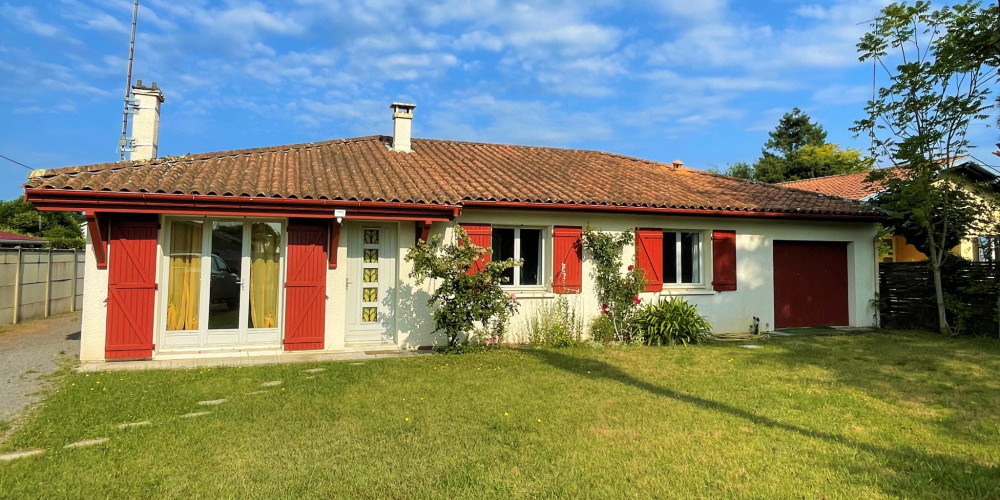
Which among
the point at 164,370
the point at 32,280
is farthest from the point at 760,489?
the point at 32,280

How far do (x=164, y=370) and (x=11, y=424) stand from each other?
2170 mm

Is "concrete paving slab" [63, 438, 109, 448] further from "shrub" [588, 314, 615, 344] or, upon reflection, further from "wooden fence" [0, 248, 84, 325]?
"wooden fence" [0, 248, 84, 325]

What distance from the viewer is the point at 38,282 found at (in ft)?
43.9

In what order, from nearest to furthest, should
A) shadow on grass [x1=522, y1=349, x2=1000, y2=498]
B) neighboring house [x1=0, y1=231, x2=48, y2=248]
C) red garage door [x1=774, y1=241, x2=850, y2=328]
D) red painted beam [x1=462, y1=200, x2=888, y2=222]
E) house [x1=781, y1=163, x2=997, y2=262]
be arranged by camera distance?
shadow on grass [x1=522, y1=349, x2=1000, y2=498], red painted beam [x1=462, y1=200, x2=888, y2=222], red garage door [x1=774, y1=241, x2=850, y2=328], house [x1=781, y1=163, x2=997, y2=262], neighboring house [x1=0, y1=231, x2=48, y2=248]

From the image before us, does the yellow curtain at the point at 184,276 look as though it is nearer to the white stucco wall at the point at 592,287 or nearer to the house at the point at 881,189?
the white stucco wall at the point at 592,287

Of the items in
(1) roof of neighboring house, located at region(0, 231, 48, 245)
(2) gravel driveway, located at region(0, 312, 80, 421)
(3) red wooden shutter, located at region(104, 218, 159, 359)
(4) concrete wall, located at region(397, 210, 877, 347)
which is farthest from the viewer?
(1) roof of neighboring house, located at region(0, 231, 48, 245)

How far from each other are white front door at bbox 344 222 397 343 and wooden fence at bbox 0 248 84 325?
8.65 metres

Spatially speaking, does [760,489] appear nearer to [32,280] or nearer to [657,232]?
[657,232]

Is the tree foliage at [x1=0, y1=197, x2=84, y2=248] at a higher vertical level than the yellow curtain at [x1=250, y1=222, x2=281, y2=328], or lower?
higher

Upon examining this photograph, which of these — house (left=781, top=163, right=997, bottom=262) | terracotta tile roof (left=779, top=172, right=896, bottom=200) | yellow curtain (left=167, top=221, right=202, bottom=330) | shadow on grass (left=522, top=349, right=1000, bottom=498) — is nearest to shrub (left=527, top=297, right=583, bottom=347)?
shadow on grass (left=522, top=349, right=1000, bottom=498)

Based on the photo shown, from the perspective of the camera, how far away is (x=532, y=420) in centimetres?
513

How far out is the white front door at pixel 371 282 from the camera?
30.1 feet

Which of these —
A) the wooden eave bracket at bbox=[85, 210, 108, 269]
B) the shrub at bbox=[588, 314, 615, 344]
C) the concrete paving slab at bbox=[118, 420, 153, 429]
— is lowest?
the concrete paving slab at bbox=[118, 420, 153, 429]

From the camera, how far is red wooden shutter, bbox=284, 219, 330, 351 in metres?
8.52
